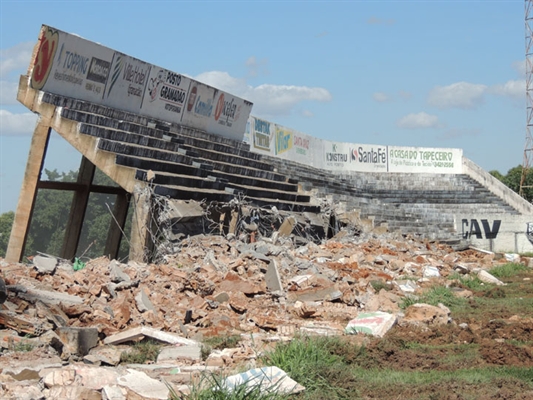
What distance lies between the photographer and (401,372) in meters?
8.86

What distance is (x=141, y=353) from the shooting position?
31.0 feet

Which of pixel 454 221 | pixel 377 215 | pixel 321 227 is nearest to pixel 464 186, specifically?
pixel 454 221

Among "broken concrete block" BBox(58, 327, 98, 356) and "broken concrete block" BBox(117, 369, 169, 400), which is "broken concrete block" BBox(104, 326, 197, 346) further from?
"broken concrete block" BBox(117, 369, 169, 400)

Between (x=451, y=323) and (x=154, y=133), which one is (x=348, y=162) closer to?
(x=154, y=133)

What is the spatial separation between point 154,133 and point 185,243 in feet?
20.7

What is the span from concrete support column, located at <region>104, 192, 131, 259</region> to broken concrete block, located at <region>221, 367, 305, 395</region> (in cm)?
1499

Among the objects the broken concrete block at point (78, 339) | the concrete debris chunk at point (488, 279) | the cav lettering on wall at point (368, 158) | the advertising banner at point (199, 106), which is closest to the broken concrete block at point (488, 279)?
the concrete debris chunk at point (488, 279)

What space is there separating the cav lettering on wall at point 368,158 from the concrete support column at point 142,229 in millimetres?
30410

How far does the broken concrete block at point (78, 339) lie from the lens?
9.31 m

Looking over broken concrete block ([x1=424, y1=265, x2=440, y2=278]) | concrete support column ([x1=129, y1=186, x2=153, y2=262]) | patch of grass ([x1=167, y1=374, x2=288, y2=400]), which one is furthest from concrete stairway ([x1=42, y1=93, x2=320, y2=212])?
patch of grass ([x1=167, y1=374, x2=288, y2=400])

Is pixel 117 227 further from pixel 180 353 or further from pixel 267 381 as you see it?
pixel 267 381

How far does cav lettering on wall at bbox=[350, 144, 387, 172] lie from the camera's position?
48.0m

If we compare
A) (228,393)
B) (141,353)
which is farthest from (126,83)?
(228,393)

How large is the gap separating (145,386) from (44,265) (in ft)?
21.1
